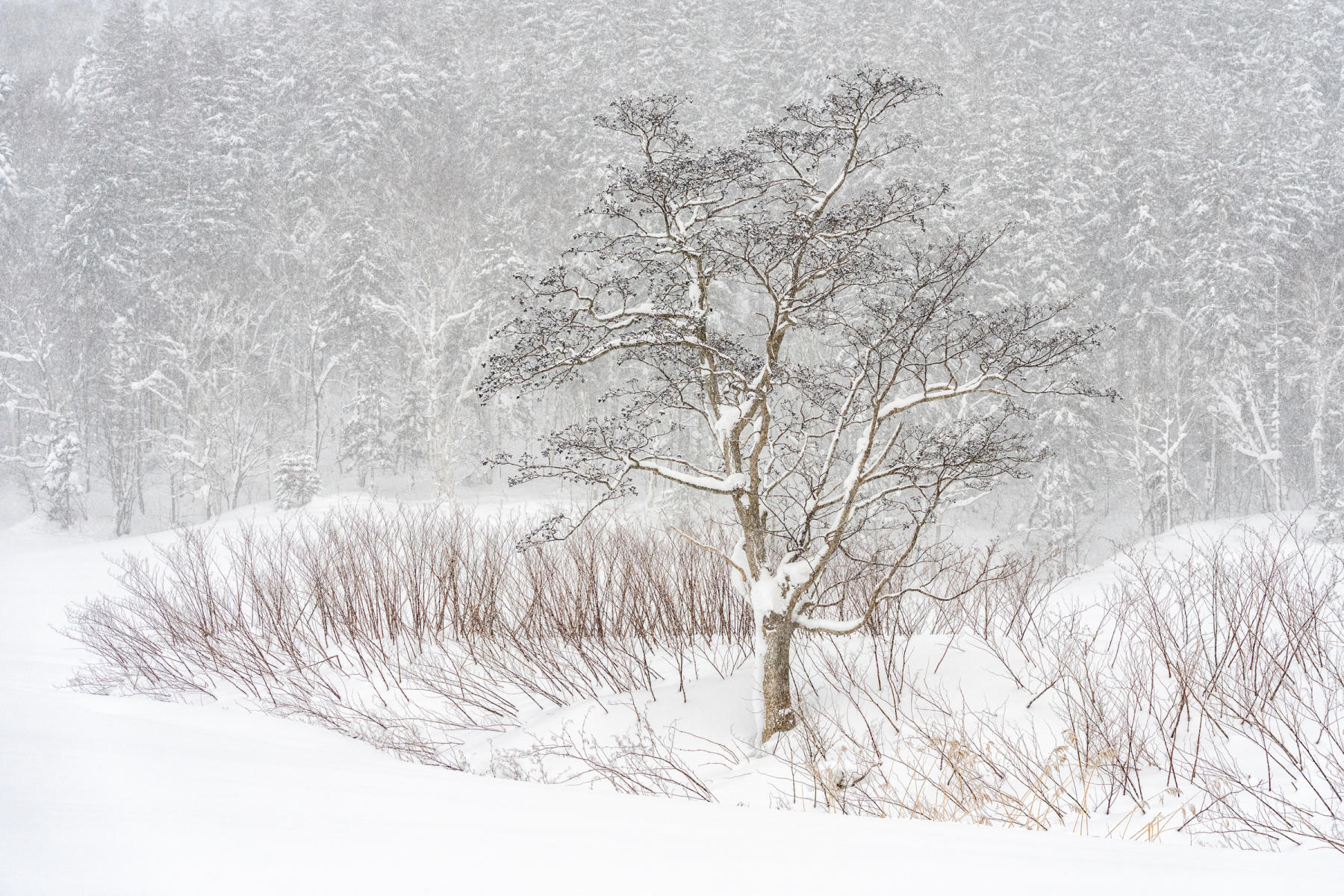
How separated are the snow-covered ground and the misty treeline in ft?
72.1

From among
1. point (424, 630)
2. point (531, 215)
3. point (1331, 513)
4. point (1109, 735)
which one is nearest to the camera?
point (1109, 735)

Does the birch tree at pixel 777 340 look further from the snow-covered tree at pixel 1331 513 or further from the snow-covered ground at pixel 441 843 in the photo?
the snow-covered tree at pixel 1331 513

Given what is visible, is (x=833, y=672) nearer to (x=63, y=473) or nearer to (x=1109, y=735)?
(x=1109, y=735)

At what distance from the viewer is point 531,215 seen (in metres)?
27.0

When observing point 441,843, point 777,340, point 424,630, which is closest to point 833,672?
point 777,340

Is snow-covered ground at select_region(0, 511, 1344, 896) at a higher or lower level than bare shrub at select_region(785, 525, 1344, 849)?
higher

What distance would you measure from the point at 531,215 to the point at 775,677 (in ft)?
77.4

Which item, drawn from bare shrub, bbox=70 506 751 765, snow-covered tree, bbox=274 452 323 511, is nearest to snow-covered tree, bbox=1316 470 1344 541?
bare shrub, bbox=70 506 751 765

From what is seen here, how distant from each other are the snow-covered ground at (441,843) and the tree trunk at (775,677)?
3.94 metres

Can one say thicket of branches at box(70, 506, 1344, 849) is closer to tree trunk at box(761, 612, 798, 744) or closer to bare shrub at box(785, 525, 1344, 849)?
bare shrub at box(785, 525, 1344, 849)

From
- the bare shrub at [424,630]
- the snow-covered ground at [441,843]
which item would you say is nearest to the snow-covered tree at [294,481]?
the bare shrub at [424,630]

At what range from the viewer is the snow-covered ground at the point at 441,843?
4.67ft

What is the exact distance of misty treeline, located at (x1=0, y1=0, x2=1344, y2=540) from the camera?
22.2 m

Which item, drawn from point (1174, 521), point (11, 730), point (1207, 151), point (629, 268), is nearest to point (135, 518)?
point (629, 268)
